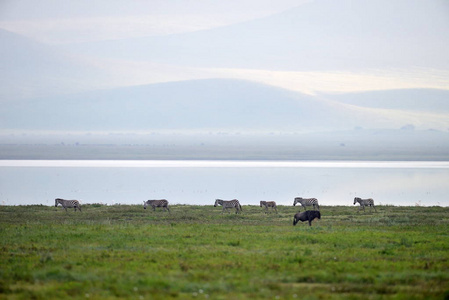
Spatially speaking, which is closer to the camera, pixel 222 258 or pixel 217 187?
pixel 222 258

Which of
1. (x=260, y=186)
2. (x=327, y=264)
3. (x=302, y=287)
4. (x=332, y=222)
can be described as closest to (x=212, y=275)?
(x=302, y=287)

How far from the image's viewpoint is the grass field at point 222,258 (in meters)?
15.3

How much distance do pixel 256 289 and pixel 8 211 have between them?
24767mm

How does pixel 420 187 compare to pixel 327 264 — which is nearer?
pixel 327 264

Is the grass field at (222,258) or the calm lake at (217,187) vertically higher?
the calm lake at (217,187)

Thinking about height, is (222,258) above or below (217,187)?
below

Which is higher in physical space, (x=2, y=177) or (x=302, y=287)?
(x=2, y=177)

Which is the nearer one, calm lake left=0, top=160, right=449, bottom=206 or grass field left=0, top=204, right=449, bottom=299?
grass field left=0, top=204, right=449, bottom=299

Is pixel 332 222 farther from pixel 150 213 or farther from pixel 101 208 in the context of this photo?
pixel 101 208

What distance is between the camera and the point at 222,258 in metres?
19.8

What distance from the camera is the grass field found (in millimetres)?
15305

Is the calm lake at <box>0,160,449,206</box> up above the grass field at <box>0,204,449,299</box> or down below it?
above

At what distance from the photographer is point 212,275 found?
17.0 meters

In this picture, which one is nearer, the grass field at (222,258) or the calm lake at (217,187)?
the grass field at (222,258)
